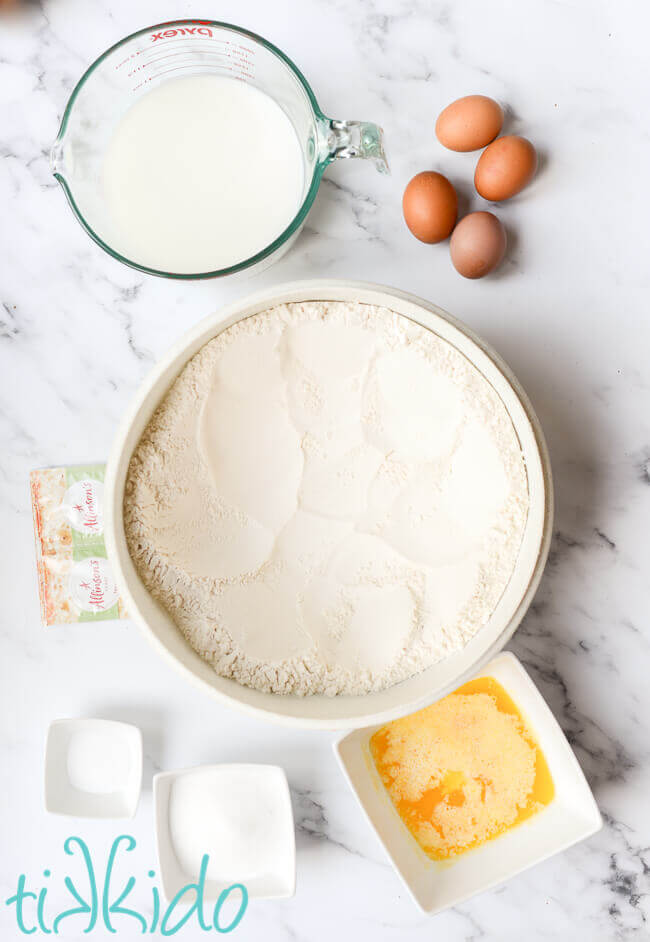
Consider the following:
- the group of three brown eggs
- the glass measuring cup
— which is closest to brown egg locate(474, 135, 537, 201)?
the group of three brown eggs

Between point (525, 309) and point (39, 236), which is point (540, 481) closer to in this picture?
point (525, 309)

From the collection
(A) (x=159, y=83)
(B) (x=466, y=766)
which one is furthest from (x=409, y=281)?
(B) (x=466, y=766)

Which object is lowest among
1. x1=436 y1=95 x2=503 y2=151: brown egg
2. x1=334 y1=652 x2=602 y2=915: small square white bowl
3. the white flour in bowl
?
x1=334 y1=652 x2=602 y2=915: small square white bowl

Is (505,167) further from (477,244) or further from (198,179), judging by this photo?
(198,179)

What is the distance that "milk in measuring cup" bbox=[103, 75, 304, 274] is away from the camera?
86cm

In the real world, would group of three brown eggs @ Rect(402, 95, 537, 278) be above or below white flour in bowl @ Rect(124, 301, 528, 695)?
above

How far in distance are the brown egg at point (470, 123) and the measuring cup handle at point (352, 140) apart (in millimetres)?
148

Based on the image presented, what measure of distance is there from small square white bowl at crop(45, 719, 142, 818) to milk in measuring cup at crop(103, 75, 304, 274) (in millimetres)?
559

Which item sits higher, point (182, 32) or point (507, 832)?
point (182, 32)

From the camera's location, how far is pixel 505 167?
0.90m

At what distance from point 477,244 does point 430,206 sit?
0.07 m

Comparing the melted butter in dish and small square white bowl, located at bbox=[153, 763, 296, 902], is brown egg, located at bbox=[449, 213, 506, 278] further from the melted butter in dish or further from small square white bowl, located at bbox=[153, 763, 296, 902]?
Result: small square white bowl, located at bbox=[153, 763, 296, 902]

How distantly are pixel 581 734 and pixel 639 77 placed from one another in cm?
83

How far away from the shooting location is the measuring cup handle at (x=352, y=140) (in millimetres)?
807
